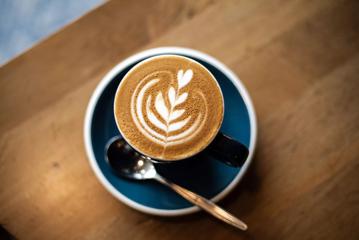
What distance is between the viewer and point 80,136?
95cm

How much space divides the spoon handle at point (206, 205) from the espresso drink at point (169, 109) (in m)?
0.12

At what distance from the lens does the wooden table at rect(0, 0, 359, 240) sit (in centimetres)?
92

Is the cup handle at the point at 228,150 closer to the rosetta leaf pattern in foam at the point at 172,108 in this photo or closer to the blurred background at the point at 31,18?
the rosetta leaf pattern in foam at the point at 172,108

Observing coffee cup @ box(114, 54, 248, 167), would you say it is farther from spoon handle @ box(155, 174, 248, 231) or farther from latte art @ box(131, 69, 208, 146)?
spoon handle @ box(155, 174, 248, 231)

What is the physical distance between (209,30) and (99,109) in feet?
1.25

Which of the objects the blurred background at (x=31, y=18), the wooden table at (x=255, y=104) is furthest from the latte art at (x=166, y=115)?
the blurred background at (x=31, y=18)

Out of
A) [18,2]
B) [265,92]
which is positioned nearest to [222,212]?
[265,92]

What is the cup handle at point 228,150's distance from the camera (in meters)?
0.74

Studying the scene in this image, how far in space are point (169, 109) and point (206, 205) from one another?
0.81 ft

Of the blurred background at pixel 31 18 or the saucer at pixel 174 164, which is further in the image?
the blurred background at pixel 31 18

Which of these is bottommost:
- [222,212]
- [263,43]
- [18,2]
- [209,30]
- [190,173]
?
[222,212]

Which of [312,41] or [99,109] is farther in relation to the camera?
[312,41]

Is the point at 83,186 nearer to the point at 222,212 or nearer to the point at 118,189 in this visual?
the point at 118,189

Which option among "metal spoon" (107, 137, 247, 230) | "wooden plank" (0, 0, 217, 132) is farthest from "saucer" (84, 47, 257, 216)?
"wooden plank" (0, 0, 217, 132)
